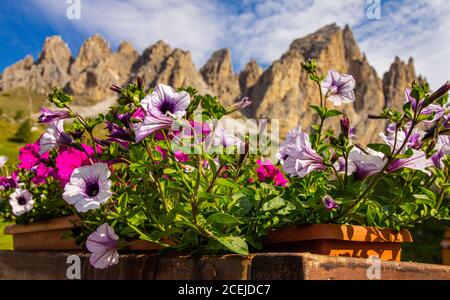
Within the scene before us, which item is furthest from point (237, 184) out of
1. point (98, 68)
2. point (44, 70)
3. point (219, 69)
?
point (44, 70)

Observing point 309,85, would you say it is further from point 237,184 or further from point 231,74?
point 237,184

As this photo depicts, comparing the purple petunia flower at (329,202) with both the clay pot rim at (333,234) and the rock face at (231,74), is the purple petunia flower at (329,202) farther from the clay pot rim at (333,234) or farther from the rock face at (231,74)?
the rock face at (231,74)

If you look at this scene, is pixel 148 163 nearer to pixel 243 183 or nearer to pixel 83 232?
pixel 243 183

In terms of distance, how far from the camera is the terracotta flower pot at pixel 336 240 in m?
1.43

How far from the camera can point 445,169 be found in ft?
5.51

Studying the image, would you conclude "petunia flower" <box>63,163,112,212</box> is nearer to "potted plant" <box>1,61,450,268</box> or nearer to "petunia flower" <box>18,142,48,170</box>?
"potted plant" <box>1,61,450,268</box>

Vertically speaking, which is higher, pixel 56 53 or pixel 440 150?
pixel 56 53

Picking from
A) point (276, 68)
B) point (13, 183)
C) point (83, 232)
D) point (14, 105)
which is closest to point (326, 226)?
point (83, 232)

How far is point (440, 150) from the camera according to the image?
5.43 ft

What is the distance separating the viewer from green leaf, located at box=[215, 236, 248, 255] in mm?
1269

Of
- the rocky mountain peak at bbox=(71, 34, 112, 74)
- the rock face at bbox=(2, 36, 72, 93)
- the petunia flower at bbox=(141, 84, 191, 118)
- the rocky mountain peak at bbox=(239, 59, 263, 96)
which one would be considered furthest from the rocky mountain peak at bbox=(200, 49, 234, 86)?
the petunia flower at bbox=(141, 84, 191, 118)

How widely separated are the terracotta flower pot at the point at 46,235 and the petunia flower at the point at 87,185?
715 mm

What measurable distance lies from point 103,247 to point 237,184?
51cm

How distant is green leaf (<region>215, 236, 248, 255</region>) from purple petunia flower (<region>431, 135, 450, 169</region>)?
82 centimetres
